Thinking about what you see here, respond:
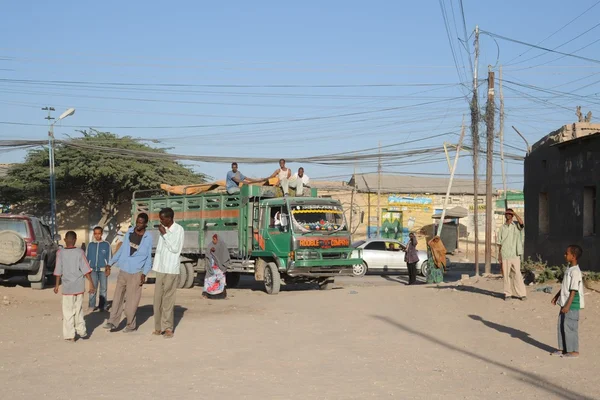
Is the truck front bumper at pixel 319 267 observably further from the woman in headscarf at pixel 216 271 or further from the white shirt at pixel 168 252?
the white shirt at pixel 168 252

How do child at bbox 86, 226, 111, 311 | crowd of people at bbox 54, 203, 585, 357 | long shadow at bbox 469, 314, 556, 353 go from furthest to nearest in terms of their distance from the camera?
1. child at bbox 86, 226, 111, 311
2. long shadow at bbox 469, 314, 556, 353
3. crowd of people at bbox 54, 203, 585, 357

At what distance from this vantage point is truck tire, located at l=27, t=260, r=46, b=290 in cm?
2009

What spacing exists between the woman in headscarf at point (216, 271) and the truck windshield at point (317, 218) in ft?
6.42

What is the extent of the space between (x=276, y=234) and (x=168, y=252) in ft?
28.3

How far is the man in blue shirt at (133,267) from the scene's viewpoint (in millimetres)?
11742

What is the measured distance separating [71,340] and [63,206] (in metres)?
40.8

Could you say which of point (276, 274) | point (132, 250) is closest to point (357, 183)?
point (276, 274)

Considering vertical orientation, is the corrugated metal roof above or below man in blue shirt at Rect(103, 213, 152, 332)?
above

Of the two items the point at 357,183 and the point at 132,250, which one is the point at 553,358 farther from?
the point at 357,183

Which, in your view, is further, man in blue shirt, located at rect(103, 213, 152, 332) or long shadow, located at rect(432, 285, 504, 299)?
long shadow, located at rect(432, 285, 504, 299)

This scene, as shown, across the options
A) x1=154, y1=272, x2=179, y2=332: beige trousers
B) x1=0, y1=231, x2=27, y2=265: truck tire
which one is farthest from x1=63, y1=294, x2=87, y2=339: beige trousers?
x1=0, y1=231, x2=27, y2=265: truck tire

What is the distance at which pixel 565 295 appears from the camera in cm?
990

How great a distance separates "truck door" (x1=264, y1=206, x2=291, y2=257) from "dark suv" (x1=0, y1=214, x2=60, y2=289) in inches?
230

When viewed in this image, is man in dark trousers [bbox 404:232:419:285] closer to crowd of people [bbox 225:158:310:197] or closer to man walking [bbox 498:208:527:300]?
crowd of people [bbox 225:158:310:197]
